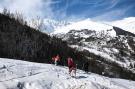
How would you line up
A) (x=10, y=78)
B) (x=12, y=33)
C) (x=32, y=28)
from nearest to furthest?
(x=10, y=78) < (x=12, y=33) < (x=32, y=28)

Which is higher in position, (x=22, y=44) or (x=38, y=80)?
(x=22, y=44)

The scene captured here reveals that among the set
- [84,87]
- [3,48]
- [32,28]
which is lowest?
[84,87]

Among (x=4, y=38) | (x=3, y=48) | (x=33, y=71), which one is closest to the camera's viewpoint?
(x=33, y=71)

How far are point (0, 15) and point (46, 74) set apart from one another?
8628 cm

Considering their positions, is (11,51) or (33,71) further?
(11,51)

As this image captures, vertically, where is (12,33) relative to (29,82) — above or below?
above

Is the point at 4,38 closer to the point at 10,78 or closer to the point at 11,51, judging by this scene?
the point at 11,51

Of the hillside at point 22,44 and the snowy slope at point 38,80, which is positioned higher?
the hillside at point 22,44

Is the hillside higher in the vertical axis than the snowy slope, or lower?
higher

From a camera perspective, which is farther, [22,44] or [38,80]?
[22,44]

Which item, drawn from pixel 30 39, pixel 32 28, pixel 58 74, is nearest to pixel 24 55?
pixel 30 39

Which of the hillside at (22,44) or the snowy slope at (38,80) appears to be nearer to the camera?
the snowy slope at (38,80)

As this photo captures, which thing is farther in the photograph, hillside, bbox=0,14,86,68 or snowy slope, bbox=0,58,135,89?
hillside, bbox=0,14,86,68

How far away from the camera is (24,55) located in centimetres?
9894
